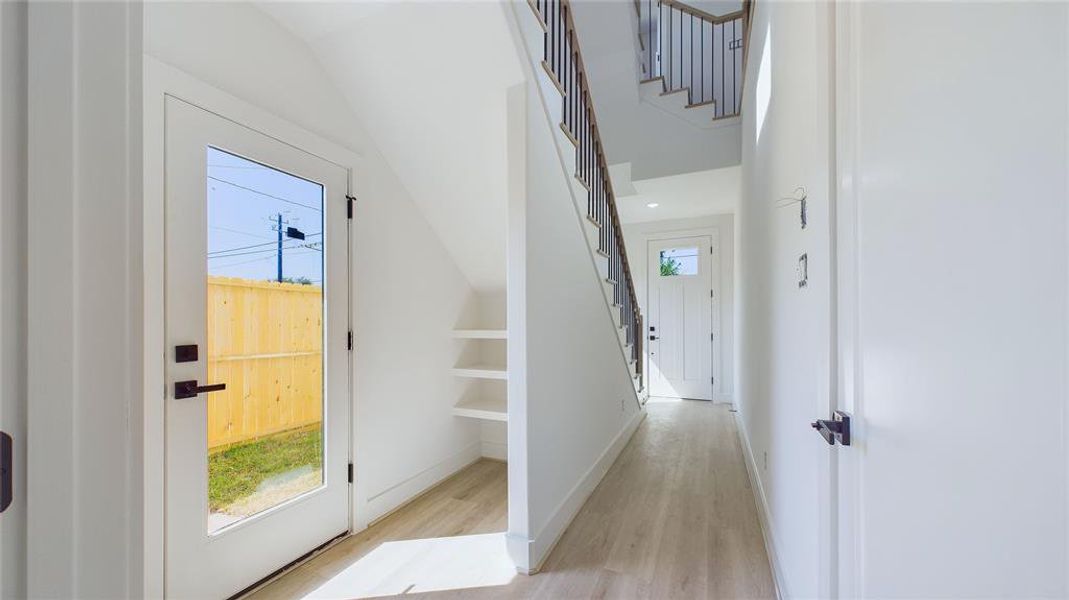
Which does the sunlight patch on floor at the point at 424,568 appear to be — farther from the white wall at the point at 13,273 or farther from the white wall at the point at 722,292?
the white wall at the point at 722,292

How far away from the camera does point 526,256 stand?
1875 mm

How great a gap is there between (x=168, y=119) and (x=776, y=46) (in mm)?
2509

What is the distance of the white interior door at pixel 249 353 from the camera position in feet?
4.94

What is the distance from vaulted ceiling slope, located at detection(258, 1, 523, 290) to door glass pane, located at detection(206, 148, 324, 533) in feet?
1.91

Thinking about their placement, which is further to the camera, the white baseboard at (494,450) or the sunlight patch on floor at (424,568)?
the white baseboard at (494,450)

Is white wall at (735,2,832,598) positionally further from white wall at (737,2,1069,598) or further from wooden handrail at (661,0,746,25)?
wooden handrail at (661,0,746,25)

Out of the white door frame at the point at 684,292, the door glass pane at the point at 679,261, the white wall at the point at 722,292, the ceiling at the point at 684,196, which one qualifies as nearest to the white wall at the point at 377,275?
the ceiling at the point at 684,196

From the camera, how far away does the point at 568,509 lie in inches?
90.0

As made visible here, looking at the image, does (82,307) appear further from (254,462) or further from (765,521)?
(765,521)

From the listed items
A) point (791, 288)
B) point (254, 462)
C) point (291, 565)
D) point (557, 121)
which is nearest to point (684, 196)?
point (557, 121)

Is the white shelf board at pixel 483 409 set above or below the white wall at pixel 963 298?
below

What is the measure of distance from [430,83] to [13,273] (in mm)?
1887

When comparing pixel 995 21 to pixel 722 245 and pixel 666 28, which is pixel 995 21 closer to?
pixel 722 245

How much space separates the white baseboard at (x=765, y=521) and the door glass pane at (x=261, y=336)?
2151 millimetres
